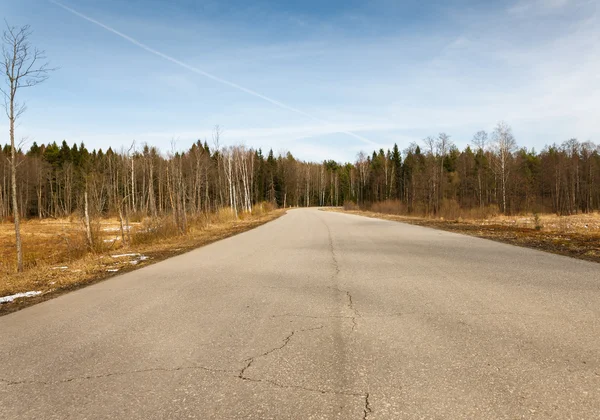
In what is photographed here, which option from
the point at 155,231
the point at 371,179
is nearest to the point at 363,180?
the point at 371,179

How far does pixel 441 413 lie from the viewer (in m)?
2.62

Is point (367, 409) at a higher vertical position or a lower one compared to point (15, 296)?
higher

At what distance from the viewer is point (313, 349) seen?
387cm

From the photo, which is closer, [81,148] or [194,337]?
[194,337]

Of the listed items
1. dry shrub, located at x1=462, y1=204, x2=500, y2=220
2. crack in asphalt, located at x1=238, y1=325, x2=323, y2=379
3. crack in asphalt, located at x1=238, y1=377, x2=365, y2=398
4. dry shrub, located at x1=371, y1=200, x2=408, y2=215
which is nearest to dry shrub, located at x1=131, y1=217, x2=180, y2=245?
crack in asphalt, located at x1=238, y1=325, x2=323, y2=379

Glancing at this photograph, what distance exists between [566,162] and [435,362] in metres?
77.5

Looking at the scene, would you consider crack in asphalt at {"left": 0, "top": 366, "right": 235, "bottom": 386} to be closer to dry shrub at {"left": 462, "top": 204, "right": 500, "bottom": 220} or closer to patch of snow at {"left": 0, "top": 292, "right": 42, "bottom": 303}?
patch of snow at {"left": 0, "top": 292, "right": 42, "bottom": 303}

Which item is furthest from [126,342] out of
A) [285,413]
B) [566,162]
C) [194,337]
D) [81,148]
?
[81,148]

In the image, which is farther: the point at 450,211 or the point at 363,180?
the point at 363,180

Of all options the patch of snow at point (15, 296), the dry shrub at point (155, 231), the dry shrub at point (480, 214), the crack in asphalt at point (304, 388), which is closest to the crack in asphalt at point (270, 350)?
the crack in asphalt at point (304, 388)

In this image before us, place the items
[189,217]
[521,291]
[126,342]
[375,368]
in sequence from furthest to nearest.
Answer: [189,217], [521,291], [126,342], [375,368]

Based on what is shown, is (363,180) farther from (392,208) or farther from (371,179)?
(392,208)

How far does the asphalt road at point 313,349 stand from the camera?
280cm

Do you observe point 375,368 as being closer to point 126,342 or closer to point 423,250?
point 126,342
